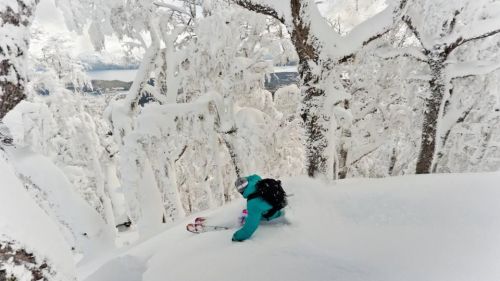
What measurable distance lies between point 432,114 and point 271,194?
16.2 ft

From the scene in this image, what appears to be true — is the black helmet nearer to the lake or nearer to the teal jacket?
the teal jacket

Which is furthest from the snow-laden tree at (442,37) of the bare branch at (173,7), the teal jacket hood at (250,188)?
the bare branch at (173,7)

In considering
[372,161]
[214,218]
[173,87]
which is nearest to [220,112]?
[173,87]

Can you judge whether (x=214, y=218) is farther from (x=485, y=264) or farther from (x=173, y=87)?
(x=173, y=87)

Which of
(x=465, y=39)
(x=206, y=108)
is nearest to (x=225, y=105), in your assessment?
(x=206, y=108)

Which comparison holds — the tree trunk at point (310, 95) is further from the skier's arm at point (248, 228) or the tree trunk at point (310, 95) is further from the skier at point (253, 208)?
the skier's arm at point (248, 228)

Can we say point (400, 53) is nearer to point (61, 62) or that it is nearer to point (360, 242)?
point (360, 242)

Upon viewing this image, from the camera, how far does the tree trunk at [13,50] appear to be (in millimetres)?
2090

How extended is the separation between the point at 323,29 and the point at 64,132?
12.1m

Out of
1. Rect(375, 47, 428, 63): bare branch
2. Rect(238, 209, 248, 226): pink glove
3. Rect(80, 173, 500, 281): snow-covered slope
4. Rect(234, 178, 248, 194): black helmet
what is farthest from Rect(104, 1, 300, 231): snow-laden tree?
Rect(234, 178, 248, 194): black helmet

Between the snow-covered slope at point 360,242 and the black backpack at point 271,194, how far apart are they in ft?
0.88

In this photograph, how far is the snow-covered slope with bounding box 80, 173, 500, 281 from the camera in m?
3.30

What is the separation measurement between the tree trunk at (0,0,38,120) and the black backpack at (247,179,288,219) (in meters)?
2.77

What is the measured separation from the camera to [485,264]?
3.11 meters
